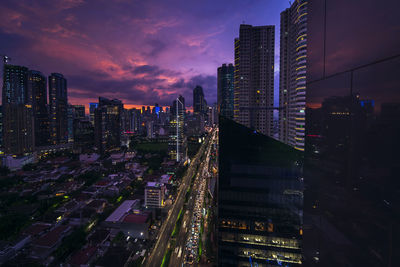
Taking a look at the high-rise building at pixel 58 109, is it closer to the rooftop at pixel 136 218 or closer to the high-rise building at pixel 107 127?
the high-rise building at pixel 107 127

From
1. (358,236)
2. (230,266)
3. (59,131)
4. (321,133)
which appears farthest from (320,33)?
(59,131)

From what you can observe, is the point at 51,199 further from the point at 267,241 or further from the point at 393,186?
the point at 393,186

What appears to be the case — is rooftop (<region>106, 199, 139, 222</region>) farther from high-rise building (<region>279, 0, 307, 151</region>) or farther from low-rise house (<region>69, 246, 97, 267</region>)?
high-rise building (<region>279, 0, 307, 151</region>)

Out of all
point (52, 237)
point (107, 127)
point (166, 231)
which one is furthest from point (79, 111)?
point (166, 231)

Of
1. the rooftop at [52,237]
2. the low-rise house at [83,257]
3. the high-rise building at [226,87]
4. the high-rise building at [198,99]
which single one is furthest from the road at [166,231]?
the high-rise building at [198,99]

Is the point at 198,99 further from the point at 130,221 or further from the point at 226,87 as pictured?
the point at 130,221
